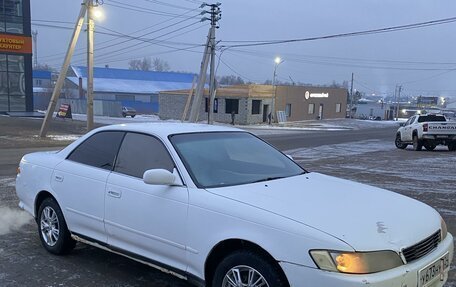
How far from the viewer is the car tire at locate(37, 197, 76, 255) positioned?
16.6 ft

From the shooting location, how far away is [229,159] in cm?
441

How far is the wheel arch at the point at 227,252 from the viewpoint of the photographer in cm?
325

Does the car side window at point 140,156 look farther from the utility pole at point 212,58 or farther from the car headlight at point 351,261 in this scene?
the utility pole at point 212,58

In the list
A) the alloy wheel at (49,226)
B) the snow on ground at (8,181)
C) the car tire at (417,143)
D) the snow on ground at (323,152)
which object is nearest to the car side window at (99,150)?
the alloy wheel at (49,226)

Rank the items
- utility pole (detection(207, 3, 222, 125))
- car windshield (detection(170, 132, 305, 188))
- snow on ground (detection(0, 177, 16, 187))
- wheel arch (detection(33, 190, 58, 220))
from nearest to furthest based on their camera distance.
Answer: car windshield (detection(170, 132, 305, 188)) → wheel arch (detection(33, 190, 58, 220)) → snow on ground (detection(0, 177, 16, 187)) → utility pole (detection(207, 3, 222, 125))

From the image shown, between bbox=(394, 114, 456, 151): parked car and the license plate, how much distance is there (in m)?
18.6

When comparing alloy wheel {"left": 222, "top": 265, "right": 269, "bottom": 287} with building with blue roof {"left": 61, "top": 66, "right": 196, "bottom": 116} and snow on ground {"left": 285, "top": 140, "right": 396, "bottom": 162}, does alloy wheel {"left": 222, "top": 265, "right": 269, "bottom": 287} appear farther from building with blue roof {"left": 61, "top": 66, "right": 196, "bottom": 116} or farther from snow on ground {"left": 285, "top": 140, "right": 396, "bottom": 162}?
building with blue roof {"left": 61, "top": 66, "right": 196, "bottom": 116}

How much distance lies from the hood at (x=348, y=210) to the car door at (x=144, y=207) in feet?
1.36

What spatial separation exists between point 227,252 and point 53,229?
8.44 feet

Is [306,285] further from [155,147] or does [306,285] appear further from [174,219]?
[155,147]

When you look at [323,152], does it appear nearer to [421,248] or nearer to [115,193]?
[115,193]

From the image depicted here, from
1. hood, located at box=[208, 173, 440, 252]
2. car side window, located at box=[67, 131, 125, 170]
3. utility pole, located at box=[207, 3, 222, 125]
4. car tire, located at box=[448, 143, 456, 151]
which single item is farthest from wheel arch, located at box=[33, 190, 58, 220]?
utility pole, located at box=[207, 3, 222, 125]

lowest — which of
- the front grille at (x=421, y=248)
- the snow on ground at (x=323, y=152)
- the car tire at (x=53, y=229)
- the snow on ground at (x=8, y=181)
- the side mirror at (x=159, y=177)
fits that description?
the snow on ground at (x=323, y=152)

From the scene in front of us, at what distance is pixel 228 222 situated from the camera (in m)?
3.42
